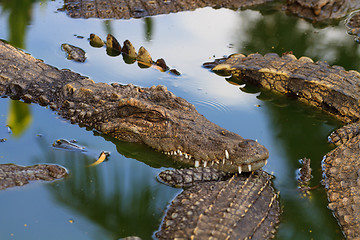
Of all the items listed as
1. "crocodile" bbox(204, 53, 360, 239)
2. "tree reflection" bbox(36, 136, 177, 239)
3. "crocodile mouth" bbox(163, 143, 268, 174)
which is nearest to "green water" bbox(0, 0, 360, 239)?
"tree reflection" bbox(36, 136, 177, 239)

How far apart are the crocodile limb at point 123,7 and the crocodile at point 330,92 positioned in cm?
261

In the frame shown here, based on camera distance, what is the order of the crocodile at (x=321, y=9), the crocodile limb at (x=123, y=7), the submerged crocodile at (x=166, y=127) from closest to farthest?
the submerged crocodile at (x=166, y=127)
the crocodile limb at (x=123, y=7)
the crocodile at (x=321, y=9)

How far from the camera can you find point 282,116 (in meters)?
6.51

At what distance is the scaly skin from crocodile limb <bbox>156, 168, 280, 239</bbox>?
228mm

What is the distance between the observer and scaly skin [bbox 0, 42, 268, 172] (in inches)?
197

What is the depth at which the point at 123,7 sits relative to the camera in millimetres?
9344

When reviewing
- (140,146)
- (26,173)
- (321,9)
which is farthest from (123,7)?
(26,173)

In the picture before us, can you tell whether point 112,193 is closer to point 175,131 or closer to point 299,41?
point 175,131

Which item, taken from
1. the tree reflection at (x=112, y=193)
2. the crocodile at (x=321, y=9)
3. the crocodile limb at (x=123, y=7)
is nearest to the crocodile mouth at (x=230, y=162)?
the tree reflection at (x=112, y=193)

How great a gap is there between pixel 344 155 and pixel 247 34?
14.0 feet

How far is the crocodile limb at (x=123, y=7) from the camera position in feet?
30.2

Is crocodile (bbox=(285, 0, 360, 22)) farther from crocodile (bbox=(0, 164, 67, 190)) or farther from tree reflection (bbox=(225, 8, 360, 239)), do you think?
crocodile (bbox=(0, 164, 67, 190))

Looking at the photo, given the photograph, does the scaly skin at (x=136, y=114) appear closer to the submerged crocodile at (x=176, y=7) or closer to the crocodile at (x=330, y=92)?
the crocodile at (x=330, y=92)

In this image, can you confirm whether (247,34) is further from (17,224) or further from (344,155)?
(17,224)
